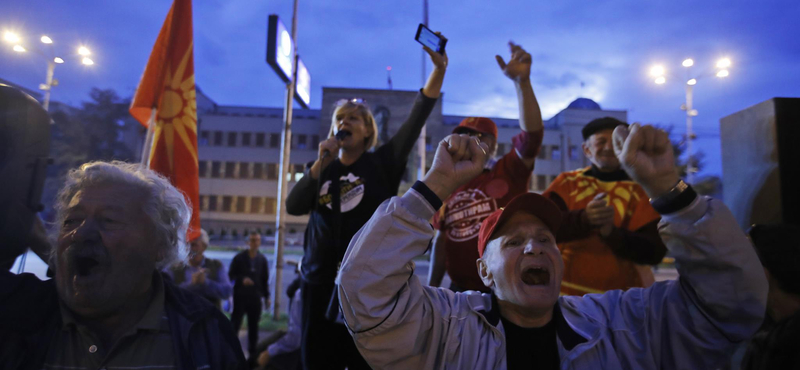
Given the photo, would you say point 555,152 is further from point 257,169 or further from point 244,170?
point 244,170

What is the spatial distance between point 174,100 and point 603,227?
13.3 feet

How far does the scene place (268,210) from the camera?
42.2 meters

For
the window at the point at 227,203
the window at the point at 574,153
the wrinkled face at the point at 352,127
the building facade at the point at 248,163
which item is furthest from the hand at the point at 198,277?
the window at the point at 227,203

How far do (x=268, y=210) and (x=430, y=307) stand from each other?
139 feet

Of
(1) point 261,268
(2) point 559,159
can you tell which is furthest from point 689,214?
(2) point 559,159

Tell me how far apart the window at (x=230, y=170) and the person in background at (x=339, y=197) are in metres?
42.4

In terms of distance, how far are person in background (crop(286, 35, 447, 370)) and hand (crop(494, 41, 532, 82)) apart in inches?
14.6

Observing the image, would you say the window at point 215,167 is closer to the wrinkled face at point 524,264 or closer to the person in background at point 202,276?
the person in background at point 202,276

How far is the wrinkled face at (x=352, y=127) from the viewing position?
2643 millimetres

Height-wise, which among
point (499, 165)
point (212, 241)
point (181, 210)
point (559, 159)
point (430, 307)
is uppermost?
point (559, 159)

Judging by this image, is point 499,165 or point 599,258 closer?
point 599,258

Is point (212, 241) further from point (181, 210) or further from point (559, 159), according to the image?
point (181, 210)

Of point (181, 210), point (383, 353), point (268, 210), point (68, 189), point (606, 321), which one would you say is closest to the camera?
point (383, 353)

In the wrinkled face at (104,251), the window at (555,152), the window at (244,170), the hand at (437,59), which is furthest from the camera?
the window at (244,170)
